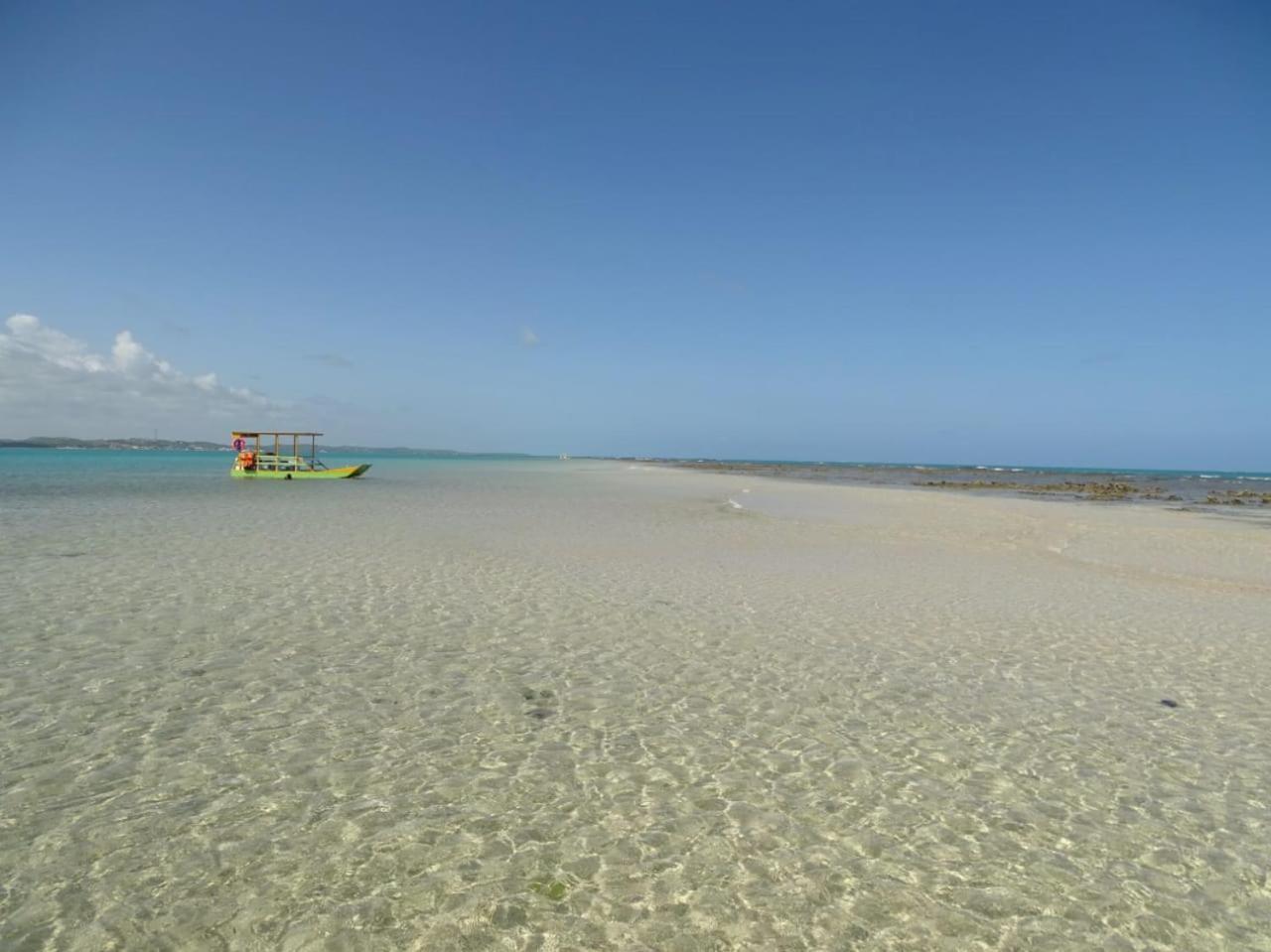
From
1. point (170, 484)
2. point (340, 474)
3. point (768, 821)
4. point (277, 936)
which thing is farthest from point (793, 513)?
point (170, 484)

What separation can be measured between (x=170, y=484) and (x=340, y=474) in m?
10.9

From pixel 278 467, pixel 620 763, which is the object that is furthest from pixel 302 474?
pixel 620 763

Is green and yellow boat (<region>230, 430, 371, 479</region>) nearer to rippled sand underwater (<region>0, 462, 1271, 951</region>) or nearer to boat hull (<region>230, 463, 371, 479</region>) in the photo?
boat hull (<region>230, 463, 371, 479</region>)

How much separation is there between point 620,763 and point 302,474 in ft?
166

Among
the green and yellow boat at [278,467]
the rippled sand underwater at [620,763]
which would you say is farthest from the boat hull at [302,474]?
the rippled sand underwater at [620,763]

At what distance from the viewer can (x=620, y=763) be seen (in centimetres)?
621

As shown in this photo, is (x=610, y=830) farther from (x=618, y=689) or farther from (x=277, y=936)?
(x=618, y=689)

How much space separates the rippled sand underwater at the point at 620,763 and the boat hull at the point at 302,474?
37.4m

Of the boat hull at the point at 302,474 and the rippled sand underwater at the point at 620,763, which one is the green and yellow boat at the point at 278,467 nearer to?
the boat hull at the point at 302,474

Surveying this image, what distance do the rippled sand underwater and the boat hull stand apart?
123 ft

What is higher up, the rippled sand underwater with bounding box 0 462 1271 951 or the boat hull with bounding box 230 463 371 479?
the boat hull with bounding box 230 463 371 479

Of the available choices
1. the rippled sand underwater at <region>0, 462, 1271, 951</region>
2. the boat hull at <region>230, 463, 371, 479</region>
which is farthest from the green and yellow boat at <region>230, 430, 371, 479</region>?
the rippled sand underwater at <region>0, 462, 1271, 951</region>

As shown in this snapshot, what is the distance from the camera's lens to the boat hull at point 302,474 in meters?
49.9

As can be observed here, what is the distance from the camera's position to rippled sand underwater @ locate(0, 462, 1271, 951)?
13.8ft
